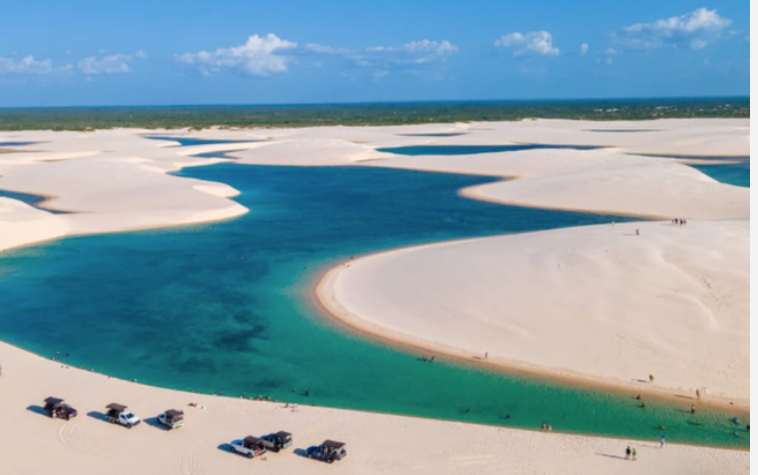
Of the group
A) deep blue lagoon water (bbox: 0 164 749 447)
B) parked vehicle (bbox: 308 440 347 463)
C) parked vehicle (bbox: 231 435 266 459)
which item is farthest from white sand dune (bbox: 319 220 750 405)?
parked vehicle (bbox: 231 435 266 459)

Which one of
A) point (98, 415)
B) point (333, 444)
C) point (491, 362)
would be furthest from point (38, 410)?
point (491, 362)

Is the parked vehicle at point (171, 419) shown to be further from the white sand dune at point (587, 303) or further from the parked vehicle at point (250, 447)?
the white sand dune at point (587, 303)

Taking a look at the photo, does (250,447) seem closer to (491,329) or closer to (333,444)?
(333,444)

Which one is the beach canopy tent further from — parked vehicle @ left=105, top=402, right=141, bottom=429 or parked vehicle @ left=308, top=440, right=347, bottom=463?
parked vehicle @ left=105, top=402, right=141, bottom=429

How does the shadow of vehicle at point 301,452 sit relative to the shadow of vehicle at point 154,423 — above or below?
below

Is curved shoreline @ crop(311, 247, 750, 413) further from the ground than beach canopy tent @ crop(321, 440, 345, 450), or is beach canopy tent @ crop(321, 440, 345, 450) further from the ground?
beach canopy tent @ crop(321, 440, 345, 450)

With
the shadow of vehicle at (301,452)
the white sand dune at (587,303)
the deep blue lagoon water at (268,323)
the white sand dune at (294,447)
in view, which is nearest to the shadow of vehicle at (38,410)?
the white sand dune at (294,447)

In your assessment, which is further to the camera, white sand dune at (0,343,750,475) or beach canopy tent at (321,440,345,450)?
beach canopy tent at (321,440,345,450)

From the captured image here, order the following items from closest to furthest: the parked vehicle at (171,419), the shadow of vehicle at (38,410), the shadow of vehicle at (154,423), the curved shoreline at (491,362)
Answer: the parked vehicle at (171,419) < the shadow of vehicle at (154,423) < the shadow of vehicle at (38,410) < the curved shoreline at (491,362)
